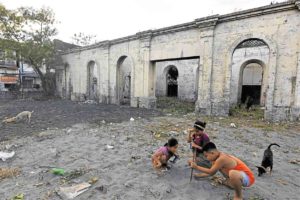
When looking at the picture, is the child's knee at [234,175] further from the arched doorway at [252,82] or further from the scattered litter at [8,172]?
the arched doorway at [252,82]

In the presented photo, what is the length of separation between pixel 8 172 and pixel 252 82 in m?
18.1

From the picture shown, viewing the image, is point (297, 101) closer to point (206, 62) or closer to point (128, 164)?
point (206, 62)

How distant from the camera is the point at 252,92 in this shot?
56.5ft

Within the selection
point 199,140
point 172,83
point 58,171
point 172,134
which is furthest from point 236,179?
point 172,83

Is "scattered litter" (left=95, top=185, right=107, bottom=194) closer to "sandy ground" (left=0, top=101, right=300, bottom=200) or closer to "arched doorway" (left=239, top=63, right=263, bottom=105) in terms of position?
"sandy ground" (left=0, top=101, right=300, bottom=200)

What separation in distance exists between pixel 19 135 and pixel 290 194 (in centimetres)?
725

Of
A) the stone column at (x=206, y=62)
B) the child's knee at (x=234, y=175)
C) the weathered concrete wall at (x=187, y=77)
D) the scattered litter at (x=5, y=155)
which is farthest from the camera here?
the weathered concrete wall at (x=187, y=77)

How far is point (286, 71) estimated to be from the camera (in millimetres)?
8602

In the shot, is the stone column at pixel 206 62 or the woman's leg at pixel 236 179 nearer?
the woman's leg at pixel 236 179

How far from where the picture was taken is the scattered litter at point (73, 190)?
116 inches

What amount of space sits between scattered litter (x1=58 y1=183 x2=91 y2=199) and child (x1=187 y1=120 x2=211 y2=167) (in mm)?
1842

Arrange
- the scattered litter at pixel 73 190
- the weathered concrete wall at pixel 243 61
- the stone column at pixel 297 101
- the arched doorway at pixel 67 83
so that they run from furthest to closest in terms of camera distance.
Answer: the arched doorway at pixel 67 83 → the weathered concrete wall at pixel 243 61 → the stone column at pixel 297 101 → the scattered litter at pixel 73 190

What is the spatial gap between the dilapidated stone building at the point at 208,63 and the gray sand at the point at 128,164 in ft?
10.6

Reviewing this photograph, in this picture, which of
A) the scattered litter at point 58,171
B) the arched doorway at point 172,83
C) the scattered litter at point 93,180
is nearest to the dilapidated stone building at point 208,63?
the arched doorway at point 172,83
